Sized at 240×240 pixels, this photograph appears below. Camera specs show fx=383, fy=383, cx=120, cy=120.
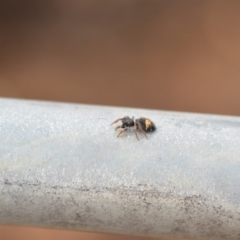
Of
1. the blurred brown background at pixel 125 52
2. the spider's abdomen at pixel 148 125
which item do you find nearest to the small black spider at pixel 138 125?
the spider's abdomen at pixel 148 125

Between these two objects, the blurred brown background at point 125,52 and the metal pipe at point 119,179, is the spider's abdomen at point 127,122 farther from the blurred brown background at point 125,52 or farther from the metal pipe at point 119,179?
the blurred brown background at point 125,52

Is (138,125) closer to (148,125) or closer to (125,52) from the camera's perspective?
(148,125)

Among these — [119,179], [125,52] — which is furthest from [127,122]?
[125,52]

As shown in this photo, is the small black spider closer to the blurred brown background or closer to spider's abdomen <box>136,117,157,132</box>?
spider's abdomen <box>136,117,157,132</box>

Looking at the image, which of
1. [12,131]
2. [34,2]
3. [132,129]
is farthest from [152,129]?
[34,2]

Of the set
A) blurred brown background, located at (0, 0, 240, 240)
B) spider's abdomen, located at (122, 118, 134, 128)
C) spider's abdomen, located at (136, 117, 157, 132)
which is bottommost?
spider's abdomen, located at (136, 117, 157, 132)

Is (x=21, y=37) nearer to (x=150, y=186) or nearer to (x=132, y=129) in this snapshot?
(x=132, y=129)

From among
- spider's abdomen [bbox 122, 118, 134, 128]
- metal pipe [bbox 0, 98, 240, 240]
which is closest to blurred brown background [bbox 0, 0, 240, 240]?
spider's abdomen [bbox 122, 118, 134, 128]
